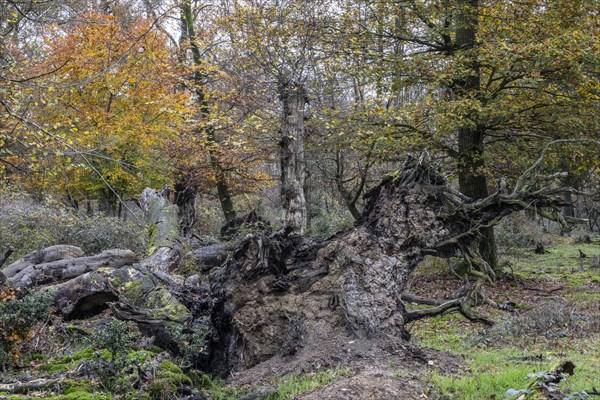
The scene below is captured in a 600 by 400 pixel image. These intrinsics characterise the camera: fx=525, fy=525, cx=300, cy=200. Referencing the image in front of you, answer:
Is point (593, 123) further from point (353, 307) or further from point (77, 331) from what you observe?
point (77, 331)

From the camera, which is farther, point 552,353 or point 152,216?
point 152,216

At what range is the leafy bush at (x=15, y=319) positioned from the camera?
6.46 meters

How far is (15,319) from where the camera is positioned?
6645 millimetres

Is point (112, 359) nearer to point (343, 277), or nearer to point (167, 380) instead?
point (167, 380)

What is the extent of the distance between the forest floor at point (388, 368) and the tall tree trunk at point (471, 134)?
4.46 meters

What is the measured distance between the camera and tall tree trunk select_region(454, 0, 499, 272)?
42.3 ft

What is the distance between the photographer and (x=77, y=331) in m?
8.78

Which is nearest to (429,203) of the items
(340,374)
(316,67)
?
(340,374)

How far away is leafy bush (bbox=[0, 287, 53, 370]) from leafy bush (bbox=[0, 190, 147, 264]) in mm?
7693

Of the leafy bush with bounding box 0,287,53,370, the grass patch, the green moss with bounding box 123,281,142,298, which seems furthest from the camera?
the green moss with bounding box 123,281,142,298

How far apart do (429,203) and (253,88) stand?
390 inches

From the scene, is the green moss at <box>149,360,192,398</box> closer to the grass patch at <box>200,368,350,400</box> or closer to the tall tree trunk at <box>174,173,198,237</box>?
the grass patch at <box>200,368,350,400</box>

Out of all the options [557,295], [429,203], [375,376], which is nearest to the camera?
[375,376]

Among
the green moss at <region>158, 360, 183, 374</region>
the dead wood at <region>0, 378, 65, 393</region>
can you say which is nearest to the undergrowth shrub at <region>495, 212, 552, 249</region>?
the green moss at <region>158, 360, 183, 374</region>
